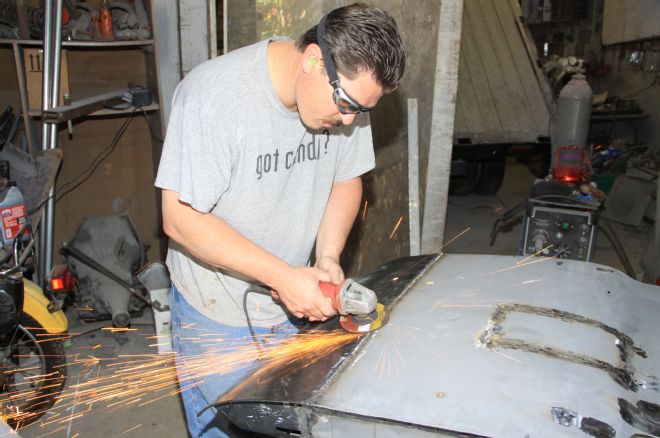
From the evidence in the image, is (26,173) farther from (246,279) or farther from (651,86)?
(651,86)

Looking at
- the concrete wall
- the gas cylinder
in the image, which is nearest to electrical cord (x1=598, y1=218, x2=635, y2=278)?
the gas cylinder

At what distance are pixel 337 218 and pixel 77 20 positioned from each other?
11.2 feet

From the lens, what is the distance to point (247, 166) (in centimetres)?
201

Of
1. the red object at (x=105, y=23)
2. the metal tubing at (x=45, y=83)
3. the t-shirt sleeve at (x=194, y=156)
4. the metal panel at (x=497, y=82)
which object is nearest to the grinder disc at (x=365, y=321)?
the t-shirt sleeve at (x=194, y=156)

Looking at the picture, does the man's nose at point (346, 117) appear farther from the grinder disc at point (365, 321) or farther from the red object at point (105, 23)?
the red object at point (105, 23)

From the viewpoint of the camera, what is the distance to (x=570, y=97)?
6.91m

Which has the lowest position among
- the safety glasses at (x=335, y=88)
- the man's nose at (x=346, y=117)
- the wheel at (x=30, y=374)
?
the wheel at (x=30, y=374)

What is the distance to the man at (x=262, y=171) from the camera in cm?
182

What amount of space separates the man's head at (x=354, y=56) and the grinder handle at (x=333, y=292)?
60 centimetres

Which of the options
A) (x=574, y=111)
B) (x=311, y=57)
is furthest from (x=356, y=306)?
(x=574, y=111)

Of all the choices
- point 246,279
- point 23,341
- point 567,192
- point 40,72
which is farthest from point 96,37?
point 567,192

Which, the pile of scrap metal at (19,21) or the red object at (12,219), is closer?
the red object at (12,219)

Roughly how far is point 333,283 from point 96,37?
3.62 metres

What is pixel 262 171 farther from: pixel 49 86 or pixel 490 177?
pixel 490 177
